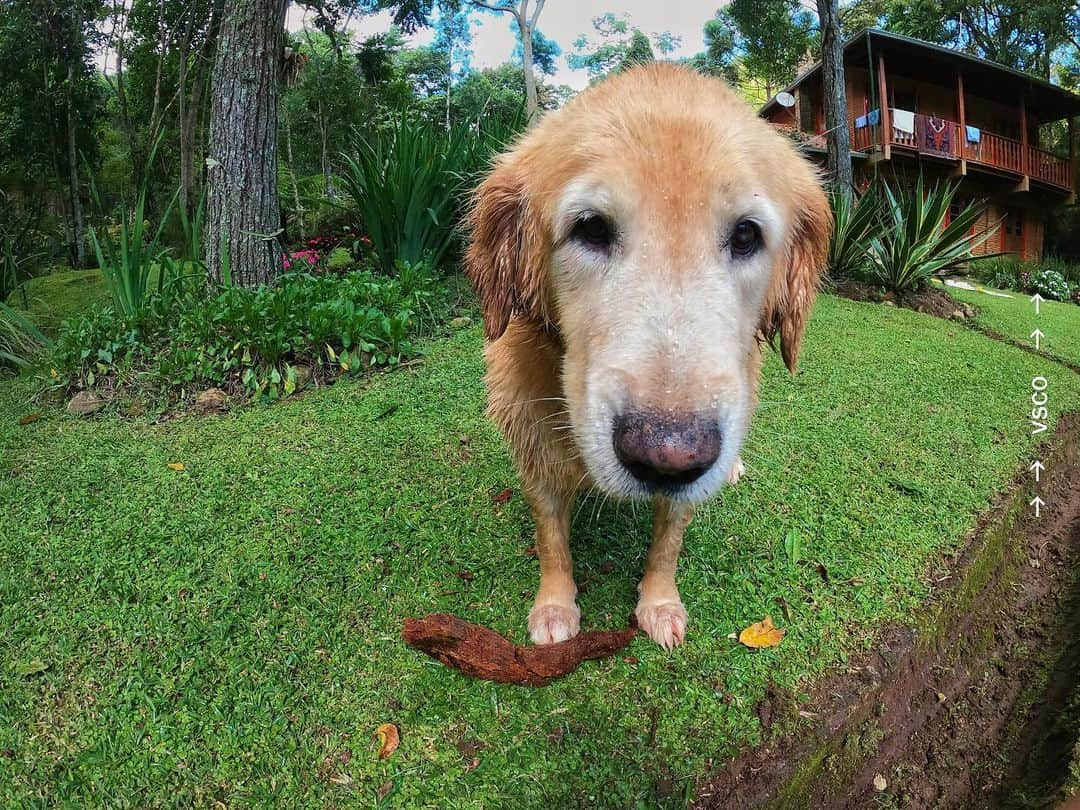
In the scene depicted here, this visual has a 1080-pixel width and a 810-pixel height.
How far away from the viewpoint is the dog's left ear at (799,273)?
6.15 ft

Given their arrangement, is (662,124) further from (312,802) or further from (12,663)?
(12,663)

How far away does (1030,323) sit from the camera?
21.7 feet

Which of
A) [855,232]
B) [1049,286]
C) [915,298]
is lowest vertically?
[1049,286]

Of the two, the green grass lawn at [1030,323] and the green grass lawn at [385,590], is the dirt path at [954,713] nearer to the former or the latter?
the green grass lawn at [385,590]

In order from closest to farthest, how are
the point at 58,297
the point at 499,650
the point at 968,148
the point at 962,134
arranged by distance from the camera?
the point at 499,650, the point at 58,297, the point at 962,134, the point at 968,148

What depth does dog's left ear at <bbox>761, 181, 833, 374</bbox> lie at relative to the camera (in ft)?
6.15

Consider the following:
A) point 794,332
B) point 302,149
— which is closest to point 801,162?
point 794,332

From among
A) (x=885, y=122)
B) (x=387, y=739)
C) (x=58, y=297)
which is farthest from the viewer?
(x=885, y=122)

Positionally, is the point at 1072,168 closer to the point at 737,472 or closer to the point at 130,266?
the point at 737,472

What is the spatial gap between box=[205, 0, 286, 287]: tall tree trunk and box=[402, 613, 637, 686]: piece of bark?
3.58 m

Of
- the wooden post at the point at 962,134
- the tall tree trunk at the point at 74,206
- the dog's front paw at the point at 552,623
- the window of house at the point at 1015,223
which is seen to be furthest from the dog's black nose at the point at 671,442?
the window of house at the point at 1015,223

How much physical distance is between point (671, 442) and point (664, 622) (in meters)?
1.06

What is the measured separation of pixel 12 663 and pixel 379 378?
2.36m

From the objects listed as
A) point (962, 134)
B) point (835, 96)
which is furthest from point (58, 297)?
point (962, 134)
